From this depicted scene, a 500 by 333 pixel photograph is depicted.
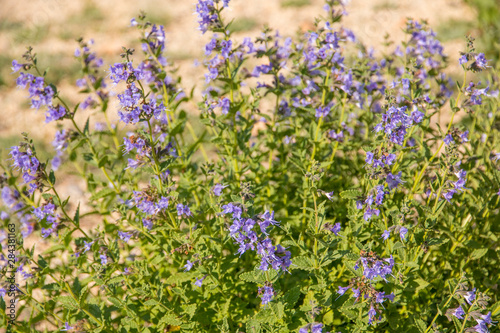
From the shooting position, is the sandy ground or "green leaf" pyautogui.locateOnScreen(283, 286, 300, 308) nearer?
"green leaf" pyautogui.locateOnScreen(283, 286, 300, 308)

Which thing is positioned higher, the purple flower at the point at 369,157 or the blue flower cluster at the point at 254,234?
the purple flower at the point at 369,157

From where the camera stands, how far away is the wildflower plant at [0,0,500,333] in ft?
9.12

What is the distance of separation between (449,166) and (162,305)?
2167mm

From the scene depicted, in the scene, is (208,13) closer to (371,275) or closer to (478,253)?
(371,275)

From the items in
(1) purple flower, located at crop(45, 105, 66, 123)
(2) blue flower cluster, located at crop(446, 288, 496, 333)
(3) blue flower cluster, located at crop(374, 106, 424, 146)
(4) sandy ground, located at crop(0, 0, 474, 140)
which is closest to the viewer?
(2) blue flower cluster, located at crop(446, 288, 496, 333)

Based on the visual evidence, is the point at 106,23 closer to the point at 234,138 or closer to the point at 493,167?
the point at 234,138

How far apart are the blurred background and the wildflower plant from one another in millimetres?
5019

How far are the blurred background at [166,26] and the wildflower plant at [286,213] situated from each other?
5.02m

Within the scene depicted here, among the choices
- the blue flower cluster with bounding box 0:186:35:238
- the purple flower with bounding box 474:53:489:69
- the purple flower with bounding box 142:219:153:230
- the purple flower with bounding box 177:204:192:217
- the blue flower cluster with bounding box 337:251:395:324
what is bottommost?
the blue flower cluster with bounding box 337:251:395:324

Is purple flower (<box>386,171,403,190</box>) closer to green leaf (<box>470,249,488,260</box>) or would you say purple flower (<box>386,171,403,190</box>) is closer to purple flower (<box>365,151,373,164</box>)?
purple flower (<box>365,151,373,164</box>)

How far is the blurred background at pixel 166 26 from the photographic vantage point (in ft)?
30.0

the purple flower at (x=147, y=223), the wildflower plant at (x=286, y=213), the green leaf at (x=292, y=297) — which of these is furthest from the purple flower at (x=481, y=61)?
the purple flower at (x=147, y=223)

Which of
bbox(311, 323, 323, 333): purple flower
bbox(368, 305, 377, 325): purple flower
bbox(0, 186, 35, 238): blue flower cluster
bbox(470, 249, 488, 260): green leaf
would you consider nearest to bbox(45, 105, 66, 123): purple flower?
bbox(0, 186, 35, 238): blue flower cluster

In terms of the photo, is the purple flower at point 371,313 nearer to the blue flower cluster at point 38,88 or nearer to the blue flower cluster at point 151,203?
the blue flower cluster at point 151,203
